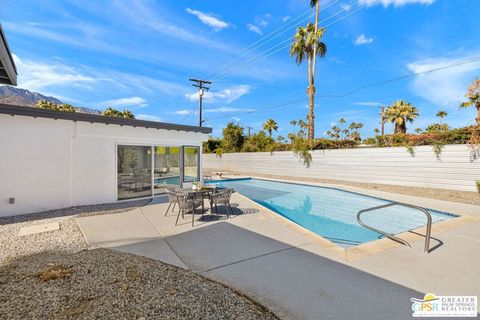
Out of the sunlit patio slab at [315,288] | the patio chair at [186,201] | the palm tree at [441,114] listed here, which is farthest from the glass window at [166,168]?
the palm tree at [441,114]

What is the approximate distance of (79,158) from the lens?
7.32 meters

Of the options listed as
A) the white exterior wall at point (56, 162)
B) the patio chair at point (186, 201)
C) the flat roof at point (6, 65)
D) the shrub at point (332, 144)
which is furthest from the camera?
the shrub at point (332, 144)

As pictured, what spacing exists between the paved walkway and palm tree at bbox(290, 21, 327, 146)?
38.8 ft

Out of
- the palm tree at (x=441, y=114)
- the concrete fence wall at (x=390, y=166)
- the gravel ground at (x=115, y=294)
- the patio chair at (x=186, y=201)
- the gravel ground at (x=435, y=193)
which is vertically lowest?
the gravel ground at (x=115, y=294)

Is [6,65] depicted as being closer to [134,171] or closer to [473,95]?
[134,171]

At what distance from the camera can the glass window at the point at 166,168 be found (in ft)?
30.1

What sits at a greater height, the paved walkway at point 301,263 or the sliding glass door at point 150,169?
the sliding glass door at point 150,169

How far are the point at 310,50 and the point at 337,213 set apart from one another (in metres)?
13.2

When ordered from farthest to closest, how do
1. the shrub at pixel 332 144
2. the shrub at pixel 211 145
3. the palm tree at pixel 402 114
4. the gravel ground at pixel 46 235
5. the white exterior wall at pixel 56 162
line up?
the shrub at pixel 211 145, the palm tree at pixel 402 114, the shrub at pixel 332 144, the white exterior wall at pixel 56 162, the gravel ground at pixel 46 235

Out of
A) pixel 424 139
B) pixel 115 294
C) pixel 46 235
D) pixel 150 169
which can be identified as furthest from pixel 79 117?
pixel 424 139

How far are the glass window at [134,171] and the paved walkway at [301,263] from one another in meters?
2.72

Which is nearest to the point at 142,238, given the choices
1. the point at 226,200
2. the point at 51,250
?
the point at 51,250

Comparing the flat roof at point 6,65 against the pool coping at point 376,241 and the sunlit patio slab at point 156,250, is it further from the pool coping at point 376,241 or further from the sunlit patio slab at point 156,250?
the pool coping at point 376,241

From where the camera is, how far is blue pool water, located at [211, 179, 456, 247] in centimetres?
607
